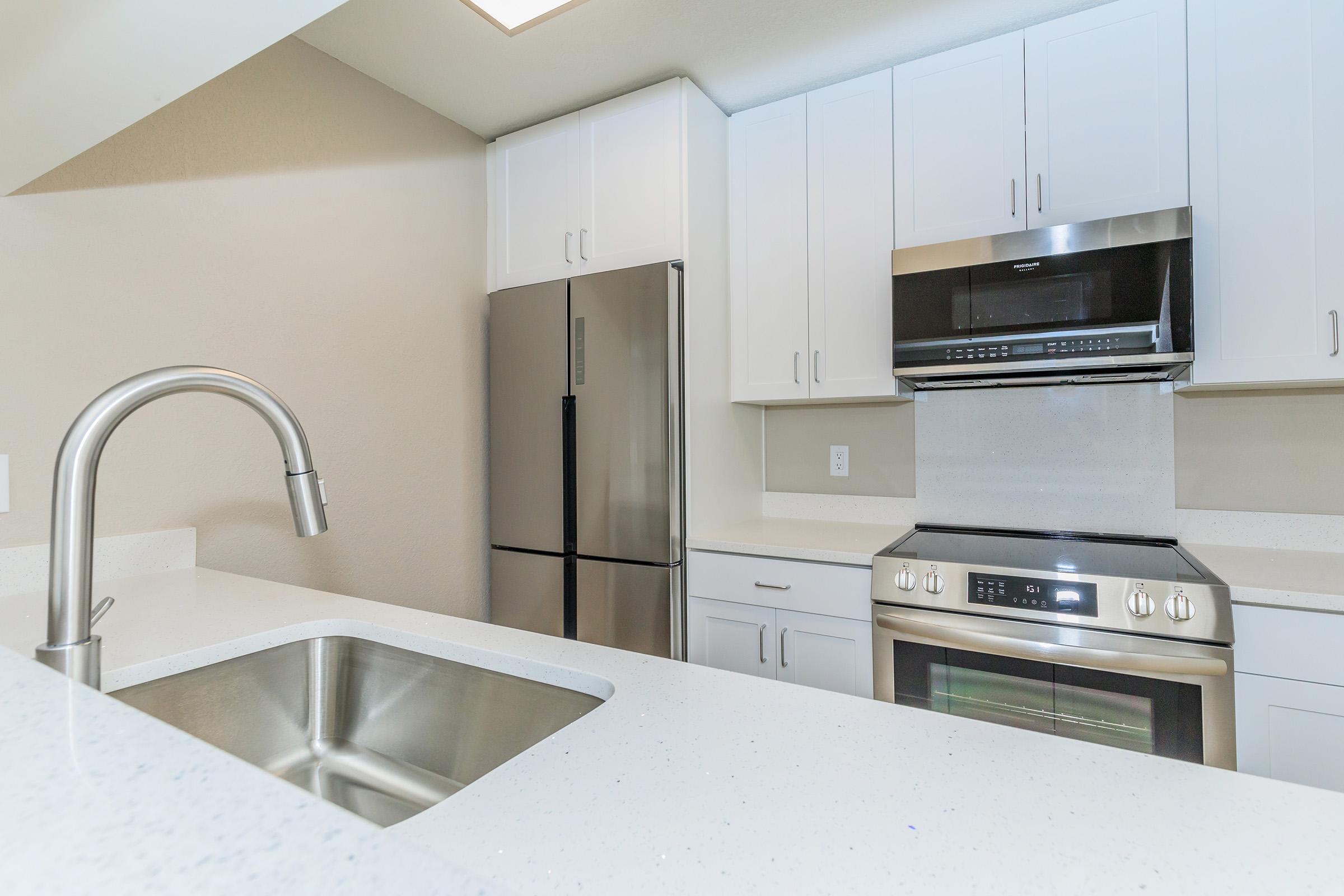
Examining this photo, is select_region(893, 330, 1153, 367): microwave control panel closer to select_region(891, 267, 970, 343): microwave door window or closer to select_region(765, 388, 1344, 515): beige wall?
select_region(891, 267, 970, 343): microwave door window

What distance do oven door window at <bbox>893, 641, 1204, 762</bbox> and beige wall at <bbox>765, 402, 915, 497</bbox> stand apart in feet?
2.68

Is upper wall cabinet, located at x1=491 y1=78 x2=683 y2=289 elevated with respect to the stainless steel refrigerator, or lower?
elevated

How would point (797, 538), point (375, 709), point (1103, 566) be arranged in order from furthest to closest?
point (797, 538) < point (1103, 566) < point (375, 709)

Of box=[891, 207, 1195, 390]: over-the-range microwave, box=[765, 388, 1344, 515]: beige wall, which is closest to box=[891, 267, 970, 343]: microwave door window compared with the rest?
box=[891, 207, 1195, 390]: over-the-range microwave

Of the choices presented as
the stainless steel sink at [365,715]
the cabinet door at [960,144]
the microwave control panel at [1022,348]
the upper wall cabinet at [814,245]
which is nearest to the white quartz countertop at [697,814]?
the stainless steel sink at [365,715]

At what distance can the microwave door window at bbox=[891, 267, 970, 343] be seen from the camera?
1903 millimetres

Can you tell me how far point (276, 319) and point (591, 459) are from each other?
3.43ft

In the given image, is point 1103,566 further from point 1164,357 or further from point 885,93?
point 885,93

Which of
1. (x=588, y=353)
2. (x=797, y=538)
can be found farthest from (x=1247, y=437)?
(x=588, y=353)

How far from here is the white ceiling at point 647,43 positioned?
186 centimetres

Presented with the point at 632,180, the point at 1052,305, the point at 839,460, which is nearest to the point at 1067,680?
the point at 1052,305

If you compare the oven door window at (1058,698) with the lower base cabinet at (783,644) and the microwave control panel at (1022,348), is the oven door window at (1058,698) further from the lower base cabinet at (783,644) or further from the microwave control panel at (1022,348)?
the microwave control panel at (1022,348)

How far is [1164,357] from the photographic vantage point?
1655 mm

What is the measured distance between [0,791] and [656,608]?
186 centimetres
